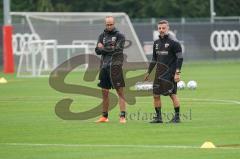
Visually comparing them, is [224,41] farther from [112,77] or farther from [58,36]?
[112,77]

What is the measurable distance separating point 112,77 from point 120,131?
2.05m

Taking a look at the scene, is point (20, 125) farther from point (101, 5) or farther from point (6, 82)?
point (101, 5)

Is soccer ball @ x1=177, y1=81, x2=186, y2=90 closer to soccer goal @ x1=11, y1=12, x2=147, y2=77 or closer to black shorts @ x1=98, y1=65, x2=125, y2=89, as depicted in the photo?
black shorts @ x1=98, y1=65, x2=125, y2=89

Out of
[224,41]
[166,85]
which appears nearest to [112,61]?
[166,85]

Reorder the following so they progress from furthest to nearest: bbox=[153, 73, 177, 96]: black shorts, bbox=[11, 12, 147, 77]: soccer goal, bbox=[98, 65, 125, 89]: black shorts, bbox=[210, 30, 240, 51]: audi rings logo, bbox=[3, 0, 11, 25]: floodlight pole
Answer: bbox=[210, 30, 240, 51]: audi rings logo < bbox=[3, 0, 11, 25]: floodlight pole < bbox=[11, 12, 147, 77]: soccer goal < bbox=[98, 65, 125, 89]: black shorts < bbox=[153, 73, 177, 96]: black shorts

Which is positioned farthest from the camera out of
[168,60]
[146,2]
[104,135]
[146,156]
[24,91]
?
[146,2]

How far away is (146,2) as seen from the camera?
71.5 m

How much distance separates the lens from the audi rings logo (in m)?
54.3

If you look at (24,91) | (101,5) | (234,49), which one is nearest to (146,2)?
(101,5)

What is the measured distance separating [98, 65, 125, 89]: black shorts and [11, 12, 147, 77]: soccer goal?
21719 mm

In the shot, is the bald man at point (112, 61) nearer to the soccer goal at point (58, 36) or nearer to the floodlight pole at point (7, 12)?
the soccer goal at point (58, 36)

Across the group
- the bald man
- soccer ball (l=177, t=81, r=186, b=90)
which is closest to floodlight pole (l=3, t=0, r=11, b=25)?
soccer ball (l=177, t=81, r=186, b=90)

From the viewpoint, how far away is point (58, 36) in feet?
149

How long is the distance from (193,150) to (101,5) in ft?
191
